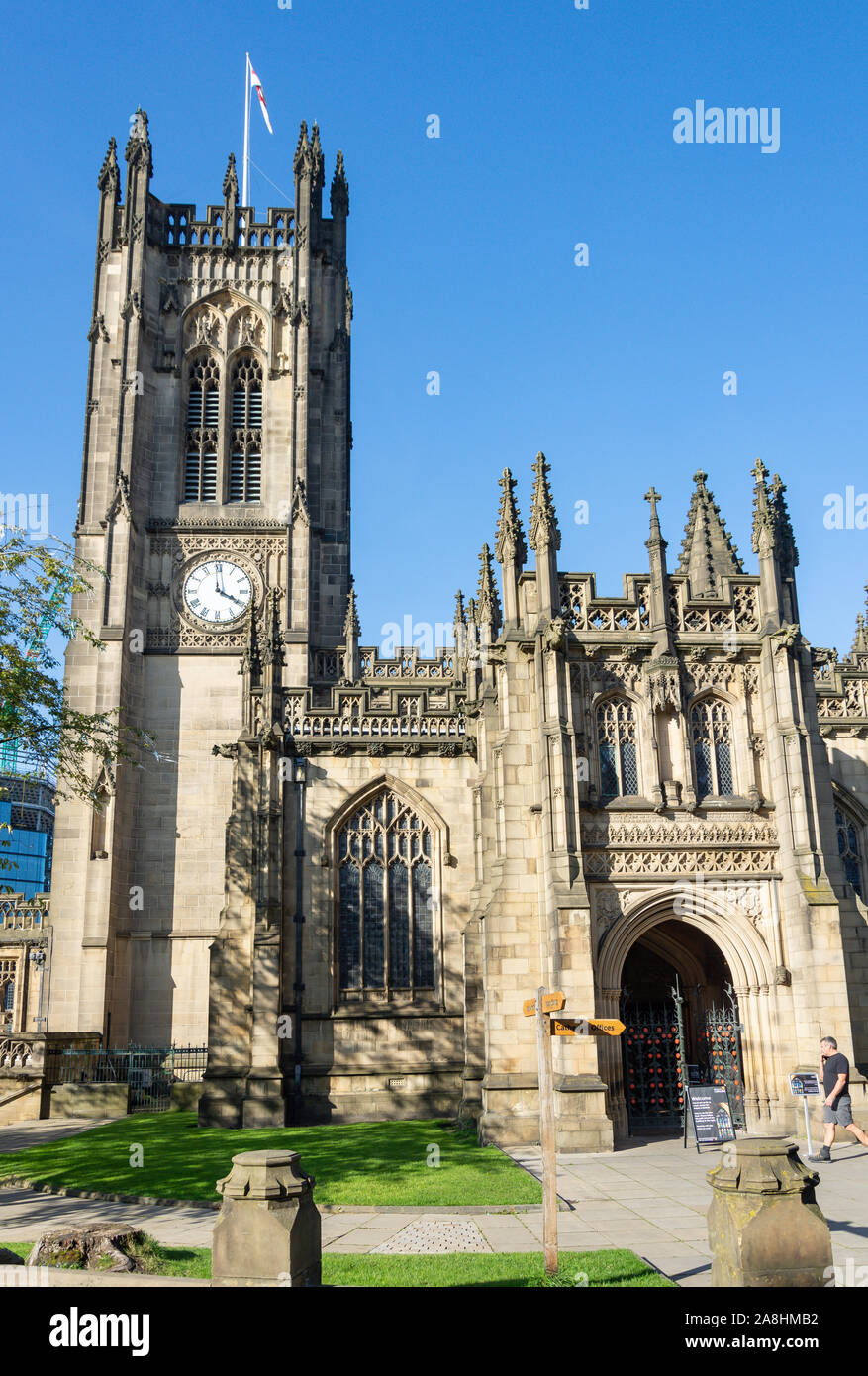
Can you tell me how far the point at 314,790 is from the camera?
26.0m

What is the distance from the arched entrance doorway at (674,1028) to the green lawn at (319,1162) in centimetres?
371

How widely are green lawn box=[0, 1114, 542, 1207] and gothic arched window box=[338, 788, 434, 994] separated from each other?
140 inches

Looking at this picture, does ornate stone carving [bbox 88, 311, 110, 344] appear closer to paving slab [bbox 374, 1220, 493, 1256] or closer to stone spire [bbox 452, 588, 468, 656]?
stone spire [bbox 452, 588, 468, 656]

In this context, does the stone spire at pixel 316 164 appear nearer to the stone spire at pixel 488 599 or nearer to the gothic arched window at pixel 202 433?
the gothic arched window at pixel 202 433

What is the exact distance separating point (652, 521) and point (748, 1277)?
16740mm

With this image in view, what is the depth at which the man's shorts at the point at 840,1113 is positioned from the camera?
52.9ft

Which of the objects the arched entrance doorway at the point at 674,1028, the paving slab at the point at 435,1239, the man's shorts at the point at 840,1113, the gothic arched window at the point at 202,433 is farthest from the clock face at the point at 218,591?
the paving slab at the point at 435,1239

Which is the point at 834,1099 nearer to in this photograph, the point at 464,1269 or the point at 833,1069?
the point at 833,1069

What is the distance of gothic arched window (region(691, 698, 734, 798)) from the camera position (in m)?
21.4

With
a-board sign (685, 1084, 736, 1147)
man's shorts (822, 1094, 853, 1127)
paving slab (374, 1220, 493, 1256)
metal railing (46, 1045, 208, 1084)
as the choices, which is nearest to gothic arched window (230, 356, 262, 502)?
metal railing (46, 1045, 208, 1084)

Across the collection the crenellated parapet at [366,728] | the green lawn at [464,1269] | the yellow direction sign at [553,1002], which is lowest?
the green lawn at [464,1269]

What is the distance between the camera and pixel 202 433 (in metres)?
40.3

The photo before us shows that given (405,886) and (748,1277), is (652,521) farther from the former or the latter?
(748,1277)
